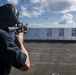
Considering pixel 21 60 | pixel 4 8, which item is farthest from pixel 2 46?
pixel 4 8

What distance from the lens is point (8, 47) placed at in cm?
244

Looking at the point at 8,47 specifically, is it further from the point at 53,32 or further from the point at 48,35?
the point at 53,32

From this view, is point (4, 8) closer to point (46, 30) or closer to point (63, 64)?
point (63, 64)

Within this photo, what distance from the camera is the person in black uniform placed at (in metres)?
2.45

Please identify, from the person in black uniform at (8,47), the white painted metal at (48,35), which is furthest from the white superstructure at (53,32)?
the person in black uniform at (8,47)

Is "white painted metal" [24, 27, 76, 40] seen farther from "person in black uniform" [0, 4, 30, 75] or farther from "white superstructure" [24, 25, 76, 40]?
"person in black uniform" [0, 4, 30, 75]

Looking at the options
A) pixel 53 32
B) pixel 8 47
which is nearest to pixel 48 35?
pixel 53 32

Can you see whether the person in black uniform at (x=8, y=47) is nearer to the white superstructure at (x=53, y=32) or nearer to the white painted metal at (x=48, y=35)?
the white painted metal at (x=48, y=35)

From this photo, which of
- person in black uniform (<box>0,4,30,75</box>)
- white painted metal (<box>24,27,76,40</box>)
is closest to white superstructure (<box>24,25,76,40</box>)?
white painted metal (<box>24,27,76,40</box>)

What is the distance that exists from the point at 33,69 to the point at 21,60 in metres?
12.1

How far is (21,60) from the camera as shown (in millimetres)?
2557

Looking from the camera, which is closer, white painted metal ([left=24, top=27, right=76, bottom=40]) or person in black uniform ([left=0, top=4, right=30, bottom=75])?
person in black uniform ([left=0, top=4, right=30, bottom=75])

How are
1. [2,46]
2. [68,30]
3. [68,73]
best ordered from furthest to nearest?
1. [68,30]
2. [68,73]
3. [2,46]

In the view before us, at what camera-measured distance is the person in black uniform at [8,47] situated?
96.6 inches
